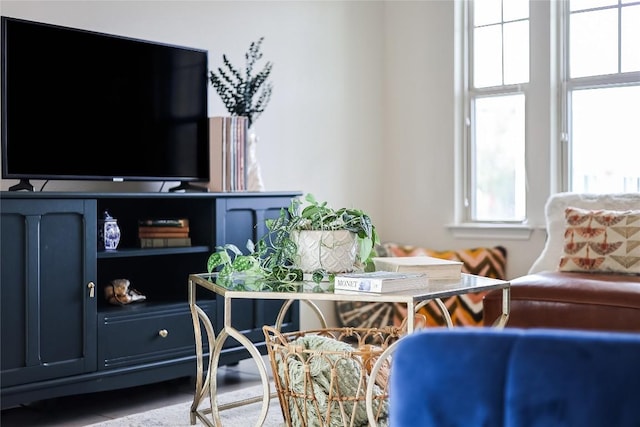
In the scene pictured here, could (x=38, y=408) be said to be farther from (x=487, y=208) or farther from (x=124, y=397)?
(x=487, y=208)

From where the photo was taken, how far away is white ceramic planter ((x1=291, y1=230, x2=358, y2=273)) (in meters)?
2.41

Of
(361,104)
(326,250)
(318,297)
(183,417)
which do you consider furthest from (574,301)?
(361,104)

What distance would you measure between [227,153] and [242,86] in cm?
50

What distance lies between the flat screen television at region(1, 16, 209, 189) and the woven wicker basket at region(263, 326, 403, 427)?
1.27m

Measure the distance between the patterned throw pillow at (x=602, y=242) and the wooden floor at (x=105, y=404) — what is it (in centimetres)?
155

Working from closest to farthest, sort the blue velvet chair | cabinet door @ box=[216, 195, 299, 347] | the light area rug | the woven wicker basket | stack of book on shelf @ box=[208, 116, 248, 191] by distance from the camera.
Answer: the blue velvet chair → the woven wicker basket → the light area rug → cabinet door @ box=[216, 195, 299, 347] → stack of book on shelf @ box=[208, 116, 248, 191]

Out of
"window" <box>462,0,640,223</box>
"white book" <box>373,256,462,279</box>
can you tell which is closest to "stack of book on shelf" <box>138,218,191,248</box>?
"white book" <box>373,256,462,279</box>

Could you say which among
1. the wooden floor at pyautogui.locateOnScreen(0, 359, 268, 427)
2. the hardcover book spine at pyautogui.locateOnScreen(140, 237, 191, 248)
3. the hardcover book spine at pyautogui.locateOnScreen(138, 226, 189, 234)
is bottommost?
the wooden floor at pyautogui.locateOnScreen(0, 359, 268, 427)

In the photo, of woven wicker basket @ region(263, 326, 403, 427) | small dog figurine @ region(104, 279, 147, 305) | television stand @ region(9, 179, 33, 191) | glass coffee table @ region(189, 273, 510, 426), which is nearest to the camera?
glass coffee table @ region(189, 273, 510, 426)

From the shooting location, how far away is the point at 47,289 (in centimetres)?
287

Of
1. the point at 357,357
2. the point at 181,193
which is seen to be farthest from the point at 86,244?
the point at 357,357

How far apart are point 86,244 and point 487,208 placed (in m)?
2.52

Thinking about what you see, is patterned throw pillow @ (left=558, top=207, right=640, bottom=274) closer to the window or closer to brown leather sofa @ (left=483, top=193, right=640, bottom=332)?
brown leather sofa @ (left=483, top=193, right=640, bottom=332)

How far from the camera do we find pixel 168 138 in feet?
11.5
